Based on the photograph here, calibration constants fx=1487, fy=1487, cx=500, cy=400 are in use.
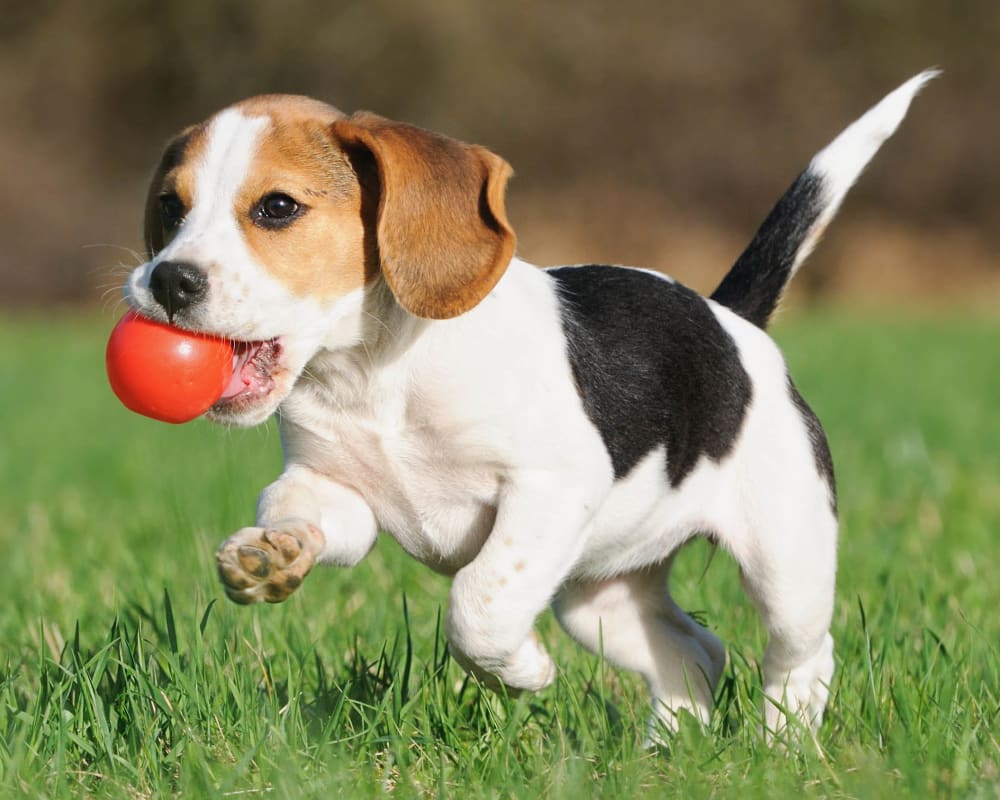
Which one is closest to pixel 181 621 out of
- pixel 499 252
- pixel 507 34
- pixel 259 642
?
pixel 259 642

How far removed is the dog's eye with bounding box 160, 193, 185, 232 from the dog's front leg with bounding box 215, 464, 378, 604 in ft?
2.13

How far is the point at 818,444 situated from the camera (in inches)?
155

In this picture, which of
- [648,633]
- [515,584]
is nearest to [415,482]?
[515,584]

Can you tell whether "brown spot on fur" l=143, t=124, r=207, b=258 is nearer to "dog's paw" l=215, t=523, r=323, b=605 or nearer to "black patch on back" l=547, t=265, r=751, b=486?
"dog's paw" l=215, t=523, r=323, b=605

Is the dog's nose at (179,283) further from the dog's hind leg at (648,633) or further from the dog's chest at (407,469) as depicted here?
the dog's hind leg at (648,633)

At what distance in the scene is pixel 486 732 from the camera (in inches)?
135

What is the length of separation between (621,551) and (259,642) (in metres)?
1.01

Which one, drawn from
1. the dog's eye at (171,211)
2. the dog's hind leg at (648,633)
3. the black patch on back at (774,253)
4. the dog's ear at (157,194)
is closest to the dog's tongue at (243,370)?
the dog's eye at (171,211)

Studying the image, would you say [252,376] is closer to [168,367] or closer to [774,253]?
[168,367]

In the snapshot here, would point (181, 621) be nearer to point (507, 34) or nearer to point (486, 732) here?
point (486, 732)

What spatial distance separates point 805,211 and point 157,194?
1.86 meters

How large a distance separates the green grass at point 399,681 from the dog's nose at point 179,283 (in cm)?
48

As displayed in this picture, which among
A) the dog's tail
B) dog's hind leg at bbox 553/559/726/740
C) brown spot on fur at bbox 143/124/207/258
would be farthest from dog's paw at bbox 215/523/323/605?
the dog's tail

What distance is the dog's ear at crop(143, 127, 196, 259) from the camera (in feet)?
11.8
